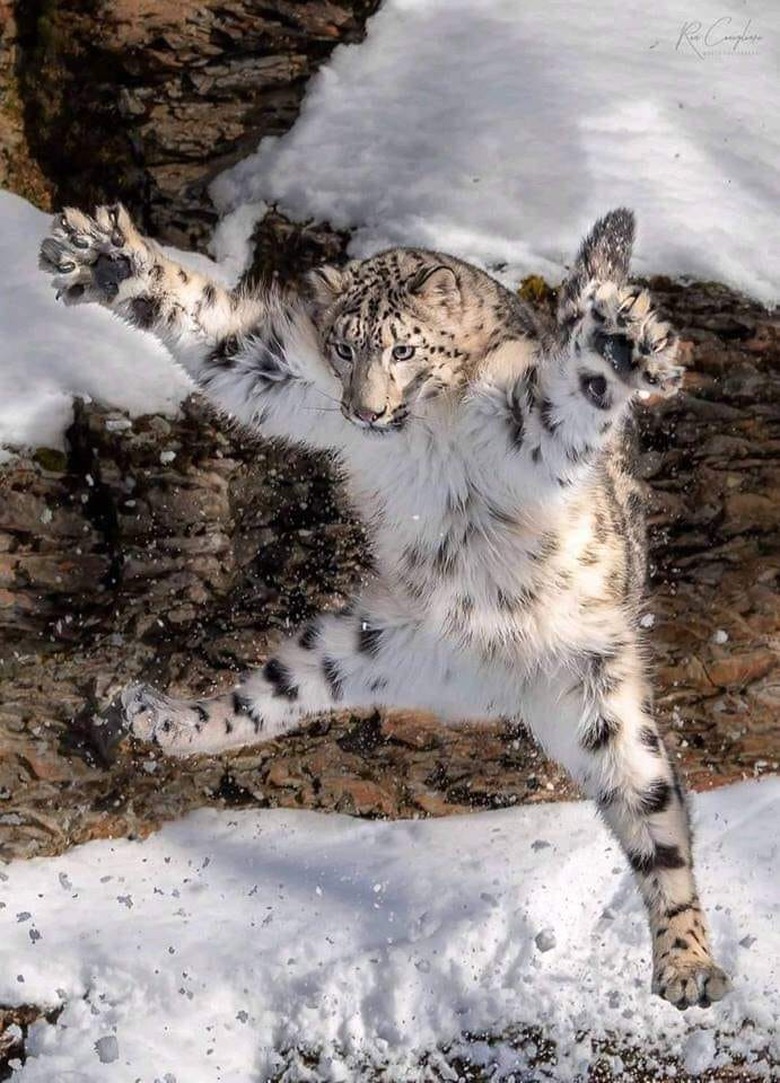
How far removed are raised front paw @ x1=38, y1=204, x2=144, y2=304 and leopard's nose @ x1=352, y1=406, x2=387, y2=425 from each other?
900 millimetres

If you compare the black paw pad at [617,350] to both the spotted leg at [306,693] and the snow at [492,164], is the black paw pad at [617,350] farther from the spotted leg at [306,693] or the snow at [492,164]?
the snow at [492,164]

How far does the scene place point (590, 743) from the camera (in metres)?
5.36

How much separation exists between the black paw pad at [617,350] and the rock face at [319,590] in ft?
8.10

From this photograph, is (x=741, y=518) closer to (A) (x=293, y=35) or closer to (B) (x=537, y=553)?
(B) (x=537, y=553)

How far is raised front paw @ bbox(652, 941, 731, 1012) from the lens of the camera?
16.1ft

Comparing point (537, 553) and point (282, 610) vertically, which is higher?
point (537, 553)

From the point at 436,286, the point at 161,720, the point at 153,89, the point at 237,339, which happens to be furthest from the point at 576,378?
the point at 153,89

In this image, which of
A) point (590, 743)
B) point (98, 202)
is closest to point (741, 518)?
point (590, 743)

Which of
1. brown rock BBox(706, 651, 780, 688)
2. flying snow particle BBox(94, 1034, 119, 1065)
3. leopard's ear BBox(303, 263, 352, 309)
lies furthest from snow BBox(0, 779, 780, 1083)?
leopard's ear BBox(303, 263, 352, 309)

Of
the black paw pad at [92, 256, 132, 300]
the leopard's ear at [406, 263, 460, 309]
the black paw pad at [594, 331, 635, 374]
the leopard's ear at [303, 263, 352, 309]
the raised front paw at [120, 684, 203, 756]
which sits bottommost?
the raised front paw at [120, 684, 203, 756]

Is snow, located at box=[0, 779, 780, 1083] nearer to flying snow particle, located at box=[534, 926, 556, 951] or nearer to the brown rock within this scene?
flying snow particle, located at box=[534, 926, 556, 951]

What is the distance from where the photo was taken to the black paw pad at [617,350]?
406 cm

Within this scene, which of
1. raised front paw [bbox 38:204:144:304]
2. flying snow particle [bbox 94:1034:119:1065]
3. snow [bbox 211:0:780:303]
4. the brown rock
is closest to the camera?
raised front paw [bbox 38:204:144:304]

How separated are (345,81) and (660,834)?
4.15m
